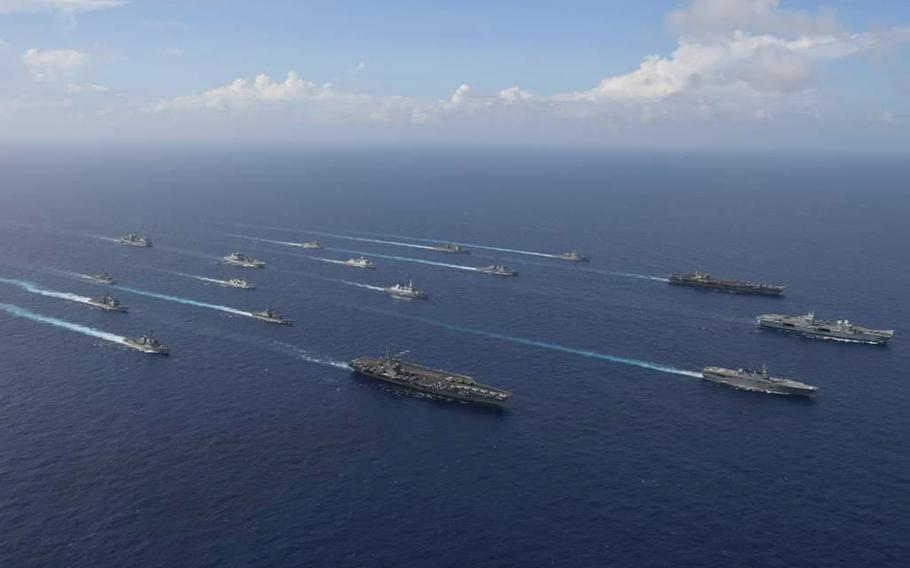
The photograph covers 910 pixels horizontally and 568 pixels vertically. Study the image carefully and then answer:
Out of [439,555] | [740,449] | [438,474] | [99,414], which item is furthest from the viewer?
[99,414]

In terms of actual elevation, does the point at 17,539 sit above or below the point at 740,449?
below

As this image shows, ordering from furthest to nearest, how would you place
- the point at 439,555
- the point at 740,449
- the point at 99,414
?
the point at 99,414, the point at 740,449, the point at 439,555

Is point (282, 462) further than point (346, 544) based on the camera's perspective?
Yes

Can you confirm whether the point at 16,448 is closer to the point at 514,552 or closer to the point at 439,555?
the point at 439,555

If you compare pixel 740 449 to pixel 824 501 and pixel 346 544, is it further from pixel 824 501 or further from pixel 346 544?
pixel 346 544

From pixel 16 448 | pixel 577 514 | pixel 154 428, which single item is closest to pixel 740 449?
pixel 577 514

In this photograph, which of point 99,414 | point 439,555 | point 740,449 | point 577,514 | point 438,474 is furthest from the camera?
point 99,414

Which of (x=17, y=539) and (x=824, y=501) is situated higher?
(x=824, y=501)

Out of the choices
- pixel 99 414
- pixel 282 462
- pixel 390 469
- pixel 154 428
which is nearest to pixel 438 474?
pixel 390 469

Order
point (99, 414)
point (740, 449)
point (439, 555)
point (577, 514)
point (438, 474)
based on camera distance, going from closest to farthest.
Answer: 1. point (439, 555)
2. point (577, 514)
3. point (438, 474)
4. point (740, 449)
5. point (99, 414)
